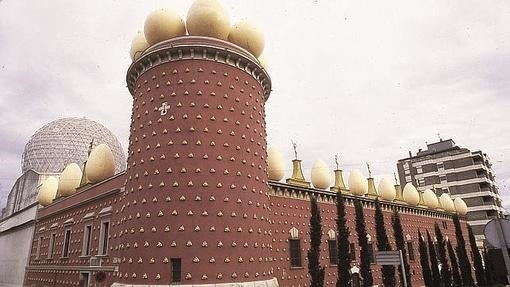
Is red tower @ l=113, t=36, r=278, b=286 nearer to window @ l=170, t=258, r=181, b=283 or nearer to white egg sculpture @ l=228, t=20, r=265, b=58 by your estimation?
window @ l=170, t=258, r=181, b=283

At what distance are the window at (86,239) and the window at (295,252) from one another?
15.0m

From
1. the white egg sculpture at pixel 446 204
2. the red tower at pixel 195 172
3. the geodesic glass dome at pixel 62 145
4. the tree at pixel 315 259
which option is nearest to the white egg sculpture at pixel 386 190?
the white egg sculpture at pixel 446 204

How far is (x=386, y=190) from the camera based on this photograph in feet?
129

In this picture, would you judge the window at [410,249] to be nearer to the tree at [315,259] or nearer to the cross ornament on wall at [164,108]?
the tree at [315,259]

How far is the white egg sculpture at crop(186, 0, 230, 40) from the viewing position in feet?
70.2

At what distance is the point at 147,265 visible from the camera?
693 inches

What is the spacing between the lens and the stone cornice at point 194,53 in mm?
20703

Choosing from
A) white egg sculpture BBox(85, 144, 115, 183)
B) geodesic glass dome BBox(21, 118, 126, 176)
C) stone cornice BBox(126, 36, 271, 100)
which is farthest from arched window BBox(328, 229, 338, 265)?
geodesic glass dome BBox(21, 118, 126, 176)

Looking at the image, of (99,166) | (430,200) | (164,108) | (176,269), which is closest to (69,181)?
(99,166)

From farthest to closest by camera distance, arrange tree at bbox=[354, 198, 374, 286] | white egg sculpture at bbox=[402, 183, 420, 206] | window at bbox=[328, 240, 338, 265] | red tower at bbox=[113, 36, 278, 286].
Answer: white egg sculpture at bbox=[402, 183, 420, 206], window at bbox=[328, 240, 338, 265], tree at bbox=[354, 198, 374, 286], red tower at bbox=[113, 36, 278, 286]

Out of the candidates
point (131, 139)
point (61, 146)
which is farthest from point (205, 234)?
point (61, 146)

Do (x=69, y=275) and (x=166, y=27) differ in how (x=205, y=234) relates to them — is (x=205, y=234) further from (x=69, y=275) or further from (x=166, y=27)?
(x=69, y=275)

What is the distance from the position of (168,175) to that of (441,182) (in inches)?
2583

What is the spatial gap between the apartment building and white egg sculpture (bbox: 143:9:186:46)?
6360 centimetres
